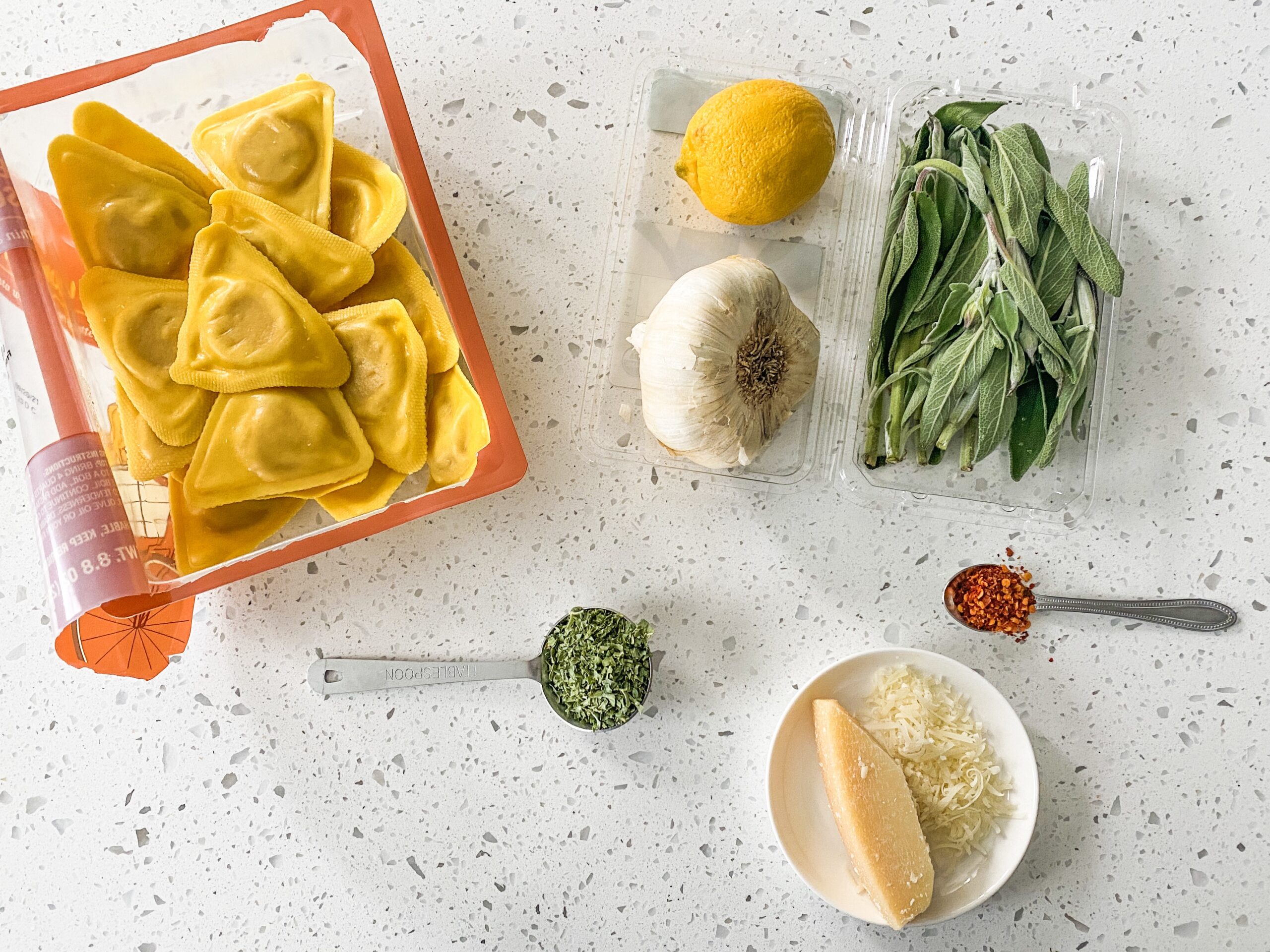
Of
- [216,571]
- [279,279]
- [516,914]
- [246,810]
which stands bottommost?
[516,914]

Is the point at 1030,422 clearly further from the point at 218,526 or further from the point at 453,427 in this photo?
the point at 218,526

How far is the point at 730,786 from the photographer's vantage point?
853mm

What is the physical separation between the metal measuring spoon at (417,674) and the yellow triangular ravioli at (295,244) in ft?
1.18

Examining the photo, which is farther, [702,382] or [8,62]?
[8,62]

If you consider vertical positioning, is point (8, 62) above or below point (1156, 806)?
above

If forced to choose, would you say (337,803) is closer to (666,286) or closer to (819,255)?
(666,286)

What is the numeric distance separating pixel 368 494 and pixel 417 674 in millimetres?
206

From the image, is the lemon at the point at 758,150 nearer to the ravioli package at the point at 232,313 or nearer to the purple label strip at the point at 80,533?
the ravioli package at the point at 232,313

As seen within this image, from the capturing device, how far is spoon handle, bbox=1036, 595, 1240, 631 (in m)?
0.84

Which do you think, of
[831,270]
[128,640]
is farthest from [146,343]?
[831,270]

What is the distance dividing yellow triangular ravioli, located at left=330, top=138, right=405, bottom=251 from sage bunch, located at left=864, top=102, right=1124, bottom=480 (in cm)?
45

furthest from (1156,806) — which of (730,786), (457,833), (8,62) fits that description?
(8,62)

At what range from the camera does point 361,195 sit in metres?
0.74

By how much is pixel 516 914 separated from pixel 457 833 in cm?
10
